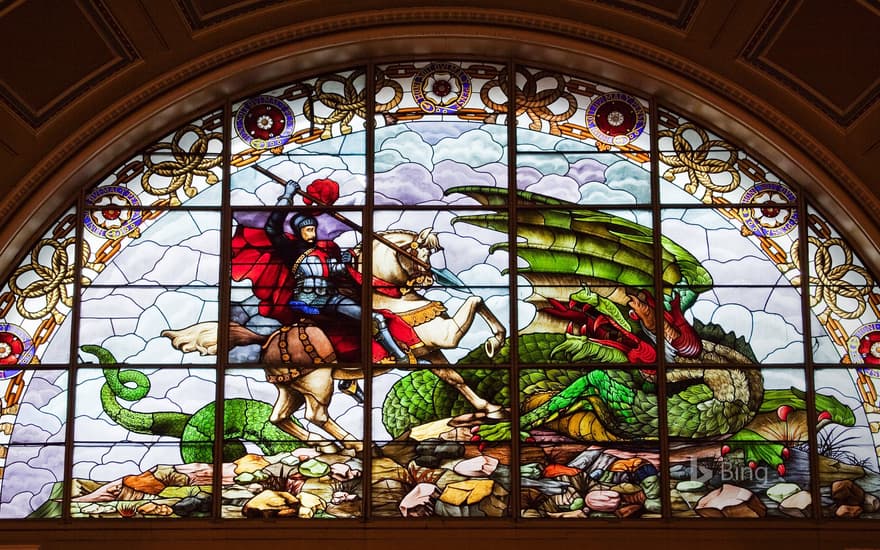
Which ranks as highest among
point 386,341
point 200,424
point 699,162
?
point 699,162

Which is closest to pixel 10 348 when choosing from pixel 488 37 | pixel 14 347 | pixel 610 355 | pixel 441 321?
pixel 14 347

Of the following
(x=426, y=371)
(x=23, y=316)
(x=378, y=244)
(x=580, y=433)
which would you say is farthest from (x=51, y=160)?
(x=580, y=433)

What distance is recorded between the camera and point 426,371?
1235cm

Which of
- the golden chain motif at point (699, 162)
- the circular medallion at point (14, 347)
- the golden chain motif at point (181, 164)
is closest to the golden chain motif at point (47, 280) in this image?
the circular medallion at point (14, 347)

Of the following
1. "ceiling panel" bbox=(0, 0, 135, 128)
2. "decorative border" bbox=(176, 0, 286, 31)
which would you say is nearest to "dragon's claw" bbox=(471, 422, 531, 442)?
"decorative border" bbox=(176, 0, 286, 31)

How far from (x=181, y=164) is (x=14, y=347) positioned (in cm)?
236

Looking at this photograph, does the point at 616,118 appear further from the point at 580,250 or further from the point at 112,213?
the point at 112,213

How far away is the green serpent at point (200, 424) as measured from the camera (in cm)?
1218

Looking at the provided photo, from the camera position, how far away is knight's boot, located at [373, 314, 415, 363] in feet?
40.6

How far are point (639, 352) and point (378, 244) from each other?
8.76 ft

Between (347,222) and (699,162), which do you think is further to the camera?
(699,162)

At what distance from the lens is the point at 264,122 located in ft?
43.1

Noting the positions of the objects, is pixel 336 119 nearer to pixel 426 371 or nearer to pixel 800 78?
pixel 426 371

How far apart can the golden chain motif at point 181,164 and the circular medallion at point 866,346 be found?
6291 mm
